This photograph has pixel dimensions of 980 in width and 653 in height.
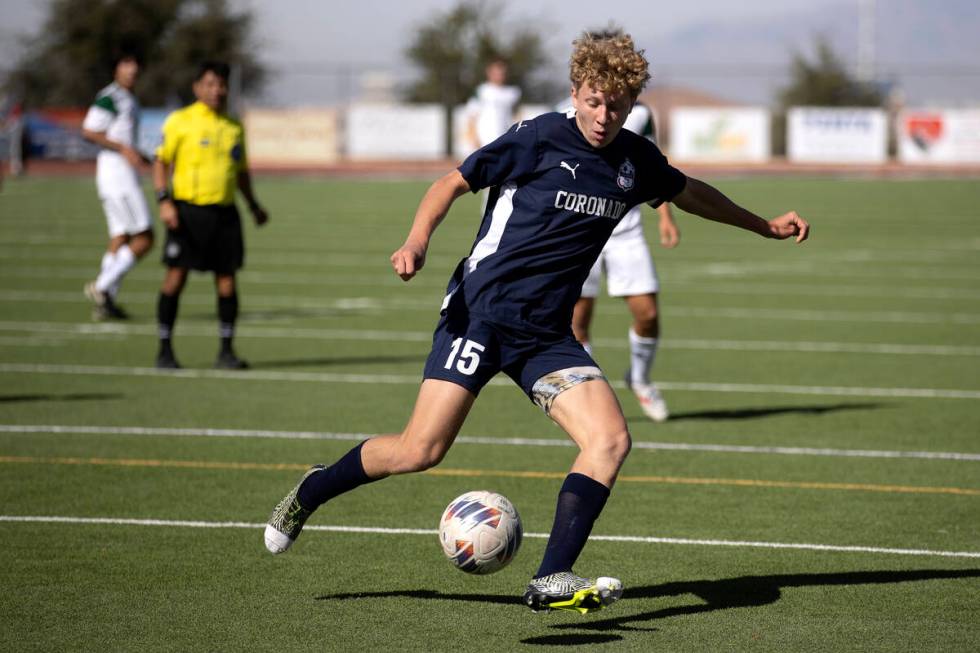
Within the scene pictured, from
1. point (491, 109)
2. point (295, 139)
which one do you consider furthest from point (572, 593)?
point (295, 139)

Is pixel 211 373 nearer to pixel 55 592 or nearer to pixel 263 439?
pixel 263 439

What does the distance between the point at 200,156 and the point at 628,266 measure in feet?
13.0

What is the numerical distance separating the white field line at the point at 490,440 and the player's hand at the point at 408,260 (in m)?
4.12

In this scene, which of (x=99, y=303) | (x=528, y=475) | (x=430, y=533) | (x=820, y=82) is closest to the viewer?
(x=430, y=533)

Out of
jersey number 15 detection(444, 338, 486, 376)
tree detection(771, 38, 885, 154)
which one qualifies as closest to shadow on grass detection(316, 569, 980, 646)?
jersey number 15 detection(444, 338, 486, 376)

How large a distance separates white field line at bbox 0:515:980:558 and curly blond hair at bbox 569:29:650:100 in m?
2.35

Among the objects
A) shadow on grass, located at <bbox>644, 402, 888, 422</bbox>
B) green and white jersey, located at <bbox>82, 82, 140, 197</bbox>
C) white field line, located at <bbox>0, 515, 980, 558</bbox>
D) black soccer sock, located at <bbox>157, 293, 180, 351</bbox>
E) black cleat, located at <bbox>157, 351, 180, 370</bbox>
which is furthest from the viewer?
green and white jersey, located at <bbox>82, 82, 140, 197</bbox>

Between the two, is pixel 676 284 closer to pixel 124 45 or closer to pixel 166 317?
pixel 166 317

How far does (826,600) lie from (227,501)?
319 cm

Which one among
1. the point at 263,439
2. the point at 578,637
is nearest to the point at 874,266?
the point at 263,439

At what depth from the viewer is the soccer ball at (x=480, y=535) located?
5531 mm

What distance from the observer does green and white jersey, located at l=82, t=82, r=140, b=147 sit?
14750mm

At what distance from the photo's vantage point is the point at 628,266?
32.2 feet

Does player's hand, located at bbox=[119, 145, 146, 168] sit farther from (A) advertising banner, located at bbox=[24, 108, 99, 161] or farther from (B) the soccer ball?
(A) advertising banner, located at bbox=[24, 108, 99, 161]
